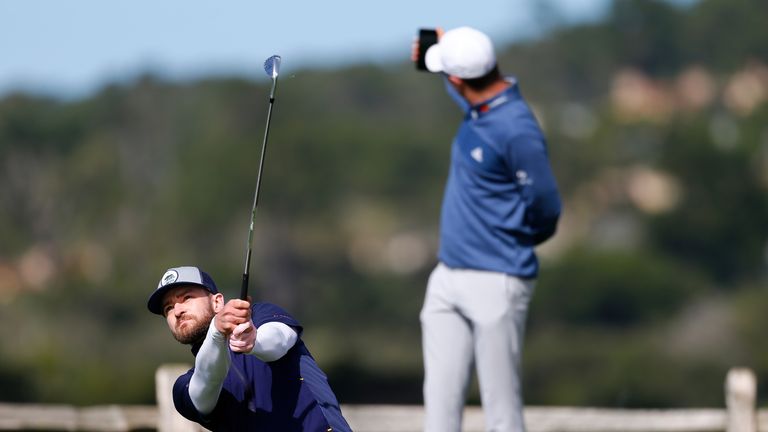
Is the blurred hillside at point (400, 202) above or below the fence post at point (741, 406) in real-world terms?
below

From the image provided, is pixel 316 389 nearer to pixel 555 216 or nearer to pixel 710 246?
pixel 555 216

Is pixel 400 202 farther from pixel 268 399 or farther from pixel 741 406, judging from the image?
pixel 268 399

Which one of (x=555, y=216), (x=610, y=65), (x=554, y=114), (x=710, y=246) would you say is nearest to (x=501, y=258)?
(x=555, y=216)

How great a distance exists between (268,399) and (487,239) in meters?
1.72

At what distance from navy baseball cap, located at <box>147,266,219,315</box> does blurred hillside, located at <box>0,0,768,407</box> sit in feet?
153

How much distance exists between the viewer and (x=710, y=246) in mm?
89250

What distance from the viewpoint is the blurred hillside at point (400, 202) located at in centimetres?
7944

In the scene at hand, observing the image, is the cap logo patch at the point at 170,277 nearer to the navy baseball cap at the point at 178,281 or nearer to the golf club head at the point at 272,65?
the navy baseball cap at the point at 178,281

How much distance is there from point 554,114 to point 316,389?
364ft

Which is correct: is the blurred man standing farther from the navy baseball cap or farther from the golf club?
the navy baseball cap

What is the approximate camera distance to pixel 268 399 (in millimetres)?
5793

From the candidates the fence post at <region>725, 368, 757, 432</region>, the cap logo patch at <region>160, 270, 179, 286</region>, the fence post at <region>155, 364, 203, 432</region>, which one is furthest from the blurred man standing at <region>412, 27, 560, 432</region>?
the fence post at <region>725, 368, 757, 432</region>

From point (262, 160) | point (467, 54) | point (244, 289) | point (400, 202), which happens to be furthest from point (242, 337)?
point (400, 202)

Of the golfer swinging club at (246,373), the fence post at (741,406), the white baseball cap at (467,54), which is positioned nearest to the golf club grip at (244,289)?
the golfer swinging club at (246,373)
